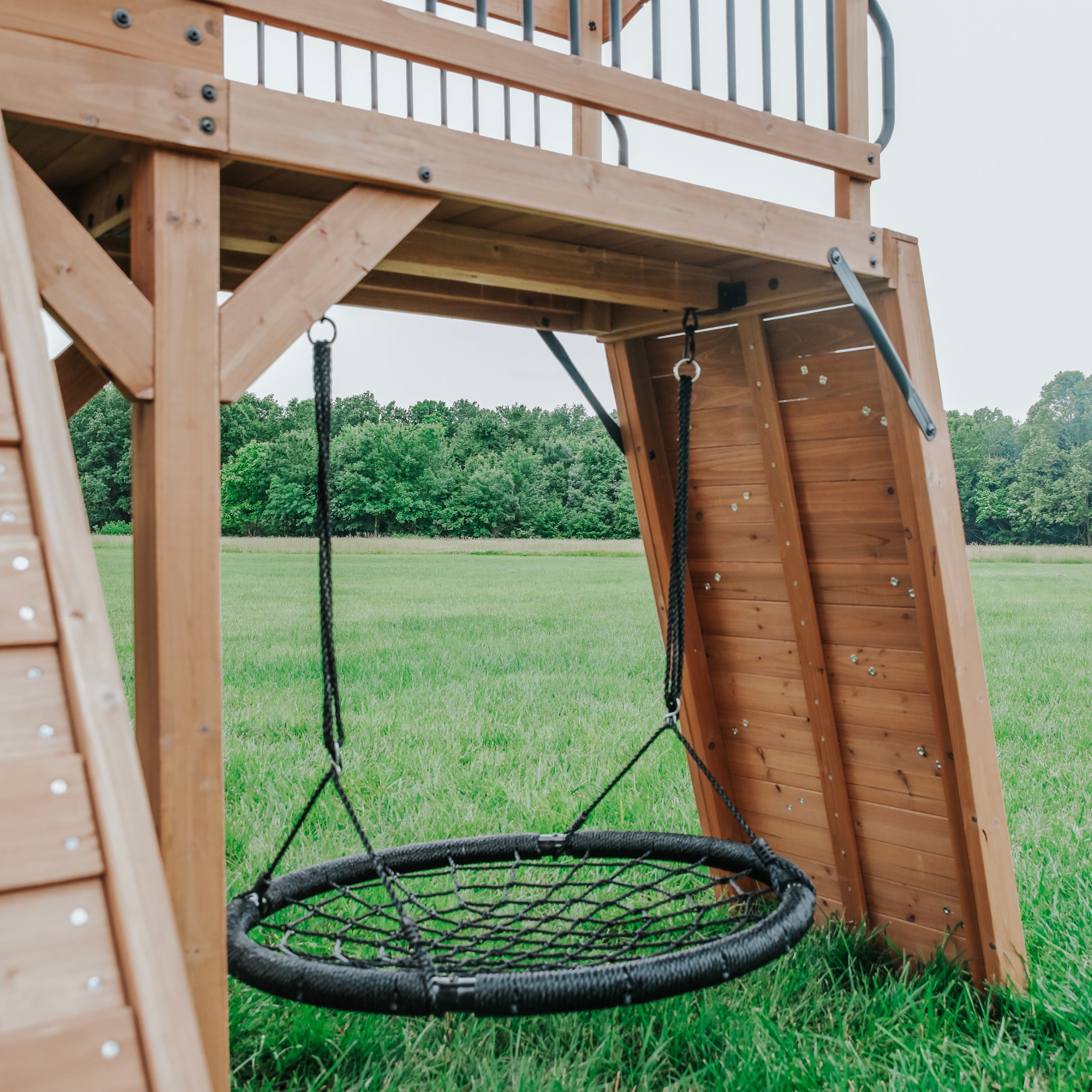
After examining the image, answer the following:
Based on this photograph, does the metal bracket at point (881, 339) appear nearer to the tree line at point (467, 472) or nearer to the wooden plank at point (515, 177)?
the wooden plank at point (515, 177)

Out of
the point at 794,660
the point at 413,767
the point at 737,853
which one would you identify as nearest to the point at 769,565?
the point at 794,660

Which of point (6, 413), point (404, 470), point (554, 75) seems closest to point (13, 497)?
point (6, 413)

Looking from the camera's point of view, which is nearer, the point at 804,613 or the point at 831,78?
the point at 831,78

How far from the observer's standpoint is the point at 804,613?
279 centimetres

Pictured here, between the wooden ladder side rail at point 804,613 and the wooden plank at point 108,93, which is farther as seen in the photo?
the wooden ladder side rail at point 804,613

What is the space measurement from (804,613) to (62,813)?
2.14 metres

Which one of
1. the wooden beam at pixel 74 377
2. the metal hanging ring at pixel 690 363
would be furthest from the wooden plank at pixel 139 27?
the metal hanging ring at pixel 690 363

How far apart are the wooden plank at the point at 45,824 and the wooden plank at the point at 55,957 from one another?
0.06 ft

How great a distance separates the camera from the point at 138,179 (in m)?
1.46

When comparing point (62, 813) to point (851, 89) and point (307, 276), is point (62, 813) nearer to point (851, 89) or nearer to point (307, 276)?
point (307, 276)

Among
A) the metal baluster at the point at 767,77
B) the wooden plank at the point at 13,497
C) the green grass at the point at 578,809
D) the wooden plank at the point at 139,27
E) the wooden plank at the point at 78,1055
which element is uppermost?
the metal baluster at the point at 767,77

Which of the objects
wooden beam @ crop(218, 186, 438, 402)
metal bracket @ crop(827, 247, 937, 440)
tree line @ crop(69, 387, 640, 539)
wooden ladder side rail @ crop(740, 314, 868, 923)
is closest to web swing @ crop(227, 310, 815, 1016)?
wooden ladder side rail @ crop(740, 314, 868, 923)

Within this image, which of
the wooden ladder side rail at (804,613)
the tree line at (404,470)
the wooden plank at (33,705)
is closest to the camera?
the wooden plank at (33,705)

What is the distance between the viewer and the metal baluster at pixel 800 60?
91.2 inches
